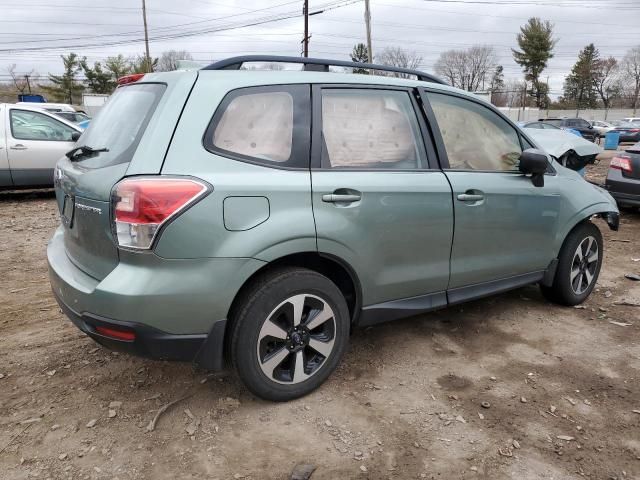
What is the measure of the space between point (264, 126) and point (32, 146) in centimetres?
712

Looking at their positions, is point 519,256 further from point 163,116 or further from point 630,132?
point 630,132

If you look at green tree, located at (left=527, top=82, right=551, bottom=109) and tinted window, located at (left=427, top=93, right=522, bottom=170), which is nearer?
tinted window, located at (left=427, top=93, right=522, bottom=170)

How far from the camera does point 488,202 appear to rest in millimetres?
3371

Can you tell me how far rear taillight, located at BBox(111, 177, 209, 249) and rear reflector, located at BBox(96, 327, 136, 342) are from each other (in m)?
0.39

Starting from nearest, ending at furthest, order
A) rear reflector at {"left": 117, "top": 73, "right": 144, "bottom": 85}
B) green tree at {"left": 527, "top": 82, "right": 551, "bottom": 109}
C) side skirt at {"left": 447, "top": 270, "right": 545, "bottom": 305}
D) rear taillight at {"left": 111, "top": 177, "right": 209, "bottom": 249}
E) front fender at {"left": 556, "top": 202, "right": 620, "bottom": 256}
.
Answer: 1. rear taillight at {"left": 111, "top": 177, "right": 209, "bottom": 249}
2. rear reflector at {"left": 117, "top": 73, "right": 144, "bottom": 85}
3. side skirt at {"left": 447, "top": 270, "right": 545, "bottom": 305}
4. front fender at {"left": 556, "top": 202, "right": 620, "bottom": 256}
5. green tree at {"left": 527, "top": 82, "right": 551, "bottom": 109}

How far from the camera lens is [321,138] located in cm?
277

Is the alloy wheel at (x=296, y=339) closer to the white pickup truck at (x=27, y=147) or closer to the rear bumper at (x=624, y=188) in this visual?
the rear bumper at (x=624, y=188)

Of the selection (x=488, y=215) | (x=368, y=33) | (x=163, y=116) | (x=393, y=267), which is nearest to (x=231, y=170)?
(x=163, y=116)

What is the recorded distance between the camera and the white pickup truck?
812cm

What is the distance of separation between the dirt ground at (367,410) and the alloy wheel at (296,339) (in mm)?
183

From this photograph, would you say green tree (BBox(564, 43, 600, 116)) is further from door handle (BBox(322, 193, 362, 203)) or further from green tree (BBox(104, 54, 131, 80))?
door handle (BBox(322, 193, 362, 203))

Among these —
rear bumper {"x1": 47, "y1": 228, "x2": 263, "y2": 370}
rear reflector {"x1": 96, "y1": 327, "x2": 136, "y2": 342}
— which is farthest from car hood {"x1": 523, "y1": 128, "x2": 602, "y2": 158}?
rear reflector {"x1": 96, "y1": 327, "x2": 136, "y2": 342}

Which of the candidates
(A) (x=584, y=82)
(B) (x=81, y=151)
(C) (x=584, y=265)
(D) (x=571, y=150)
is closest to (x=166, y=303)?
(B) (x=81, y=151)

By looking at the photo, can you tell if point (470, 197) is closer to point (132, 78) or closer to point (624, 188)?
point (132, 78)
